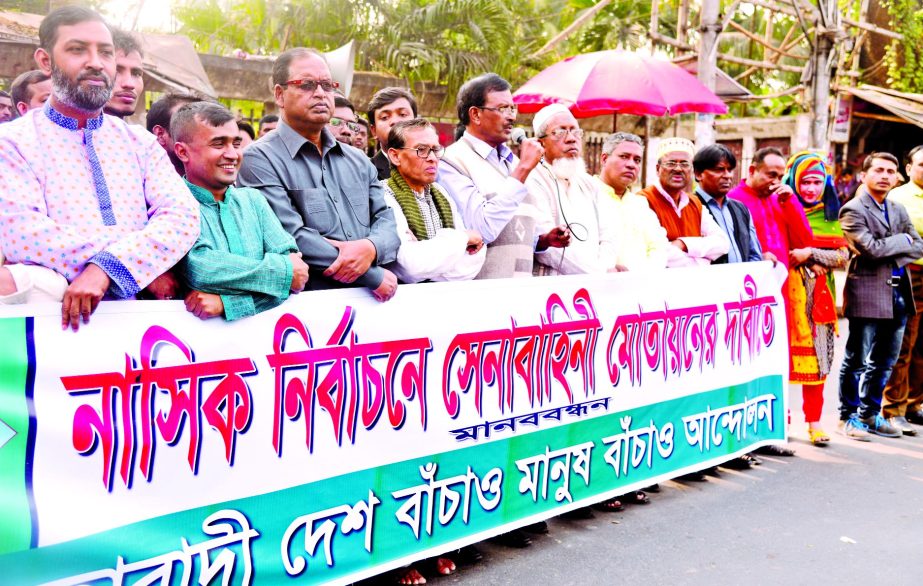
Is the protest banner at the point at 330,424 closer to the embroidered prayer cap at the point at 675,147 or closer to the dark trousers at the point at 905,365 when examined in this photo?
the embroidered prayer cap at the point at 675,147

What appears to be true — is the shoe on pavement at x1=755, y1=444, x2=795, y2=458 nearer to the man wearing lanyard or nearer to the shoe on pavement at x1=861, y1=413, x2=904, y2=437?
the shoe on pavement at x1=861, y1=413, x2=904, y2=437

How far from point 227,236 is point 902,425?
17.3 feet

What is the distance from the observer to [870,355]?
615 cm

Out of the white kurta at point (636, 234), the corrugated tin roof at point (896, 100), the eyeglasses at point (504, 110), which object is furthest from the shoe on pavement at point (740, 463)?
the corrugated tin roof at point (896, 100)

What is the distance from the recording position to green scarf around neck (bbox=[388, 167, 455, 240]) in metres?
3.79

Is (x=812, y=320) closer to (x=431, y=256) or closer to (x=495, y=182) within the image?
(x=495, y=182)

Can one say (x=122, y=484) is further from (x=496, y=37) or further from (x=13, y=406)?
(x=496, y=37)

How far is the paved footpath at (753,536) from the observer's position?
12.1ft

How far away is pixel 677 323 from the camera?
4840mm

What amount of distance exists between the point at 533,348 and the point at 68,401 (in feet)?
6.61

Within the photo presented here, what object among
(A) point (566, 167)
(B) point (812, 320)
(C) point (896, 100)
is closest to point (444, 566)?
(A) point (566, 167)

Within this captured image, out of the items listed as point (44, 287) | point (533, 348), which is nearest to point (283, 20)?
point (533, 348)

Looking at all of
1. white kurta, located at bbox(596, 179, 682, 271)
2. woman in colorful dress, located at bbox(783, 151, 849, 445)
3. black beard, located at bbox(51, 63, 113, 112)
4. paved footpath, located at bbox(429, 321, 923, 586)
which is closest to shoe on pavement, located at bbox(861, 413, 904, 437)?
woman in colorful dress, located at bbox(783, 151, 849, 445)

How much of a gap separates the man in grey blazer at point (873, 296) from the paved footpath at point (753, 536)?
0.72 m
